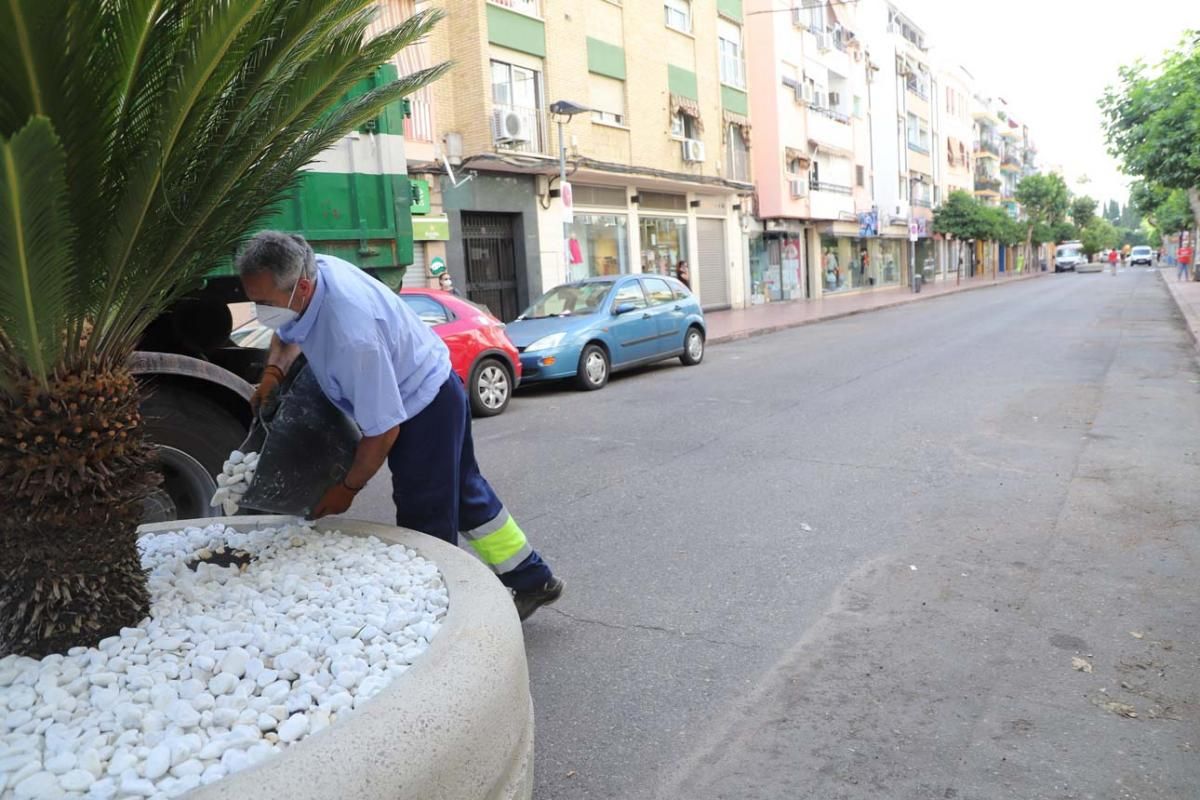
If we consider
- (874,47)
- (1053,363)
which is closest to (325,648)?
(1053,363)

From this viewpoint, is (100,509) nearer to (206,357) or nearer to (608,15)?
(206,357)

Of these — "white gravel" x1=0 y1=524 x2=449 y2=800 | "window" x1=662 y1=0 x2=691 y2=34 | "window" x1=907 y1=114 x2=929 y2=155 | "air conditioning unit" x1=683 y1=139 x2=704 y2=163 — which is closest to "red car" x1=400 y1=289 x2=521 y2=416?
"white gravel" x1=0 y1=524 x2=449 y2=800

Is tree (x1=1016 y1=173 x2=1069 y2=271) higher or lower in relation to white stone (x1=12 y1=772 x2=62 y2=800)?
higher

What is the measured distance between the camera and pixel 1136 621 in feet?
12.8

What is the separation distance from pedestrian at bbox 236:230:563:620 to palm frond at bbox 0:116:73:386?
0.77 meters

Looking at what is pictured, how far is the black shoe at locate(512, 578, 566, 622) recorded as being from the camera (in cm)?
385

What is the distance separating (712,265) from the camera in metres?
29.3

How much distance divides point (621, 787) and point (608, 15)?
75.7 ft

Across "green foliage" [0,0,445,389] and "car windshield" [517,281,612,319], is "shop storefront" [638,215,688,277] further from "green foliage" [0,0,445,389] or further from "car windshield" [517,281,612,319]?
"green foliage" [0,0,445,389]

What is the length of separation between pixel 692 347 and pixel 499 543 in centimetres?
1093

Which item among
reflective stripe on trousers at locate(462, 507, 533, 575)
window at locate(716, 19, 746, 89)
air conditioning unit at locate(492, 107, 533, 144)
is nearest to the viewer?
reflective stripe on trousers at locate(462, 507, 533, 575)

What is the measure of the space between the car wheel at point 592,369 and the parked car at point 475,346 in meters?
1.39

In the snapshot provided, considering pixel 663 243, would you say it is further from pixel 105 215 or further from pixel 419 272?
pixel 105 215

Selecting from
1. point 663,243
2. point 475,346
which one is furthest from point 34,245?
point 663,243
